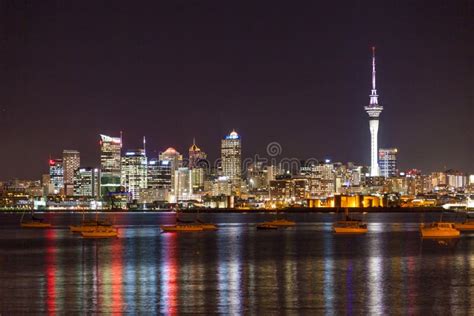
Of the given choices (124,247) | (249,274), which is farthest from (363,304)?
(124,247)

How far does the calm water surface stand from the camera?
35125 millimetres

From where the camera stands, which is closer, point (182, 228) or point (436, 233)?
point (436, 233)

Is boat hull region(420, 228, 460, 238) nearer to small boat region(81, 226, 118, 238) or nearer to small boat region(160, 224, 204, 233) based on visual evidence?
small boat region(160, 224, 204, 233)

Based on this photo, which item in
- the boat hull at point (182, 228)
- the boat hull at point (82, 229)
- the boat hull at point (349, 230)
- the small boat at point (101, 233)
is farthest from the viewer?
the boat hull at point (182, 228)

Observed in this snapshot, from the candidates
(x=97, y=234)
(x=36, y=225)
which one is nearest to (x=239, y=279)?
(x=97, y=234)

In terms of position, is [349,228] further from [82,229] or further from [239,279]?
[239,279]

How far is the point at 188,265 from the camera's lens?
55.3 meters

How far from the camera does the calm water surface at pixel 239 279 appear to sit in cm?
3512

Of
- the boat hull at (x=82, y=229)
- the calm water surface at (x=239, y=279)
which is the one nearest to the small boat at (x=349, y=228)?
the calm water surface at (x=239, y=279)

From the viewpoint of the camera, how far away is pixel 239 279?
150 ft

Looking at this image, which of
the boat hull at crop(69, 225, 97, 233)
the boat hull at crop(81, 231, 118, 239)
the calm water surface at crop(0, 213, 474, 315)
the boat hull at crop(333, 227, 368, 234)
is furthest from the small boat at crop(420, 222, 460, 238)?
the boat hull at crop(69, 225, 97, 233)

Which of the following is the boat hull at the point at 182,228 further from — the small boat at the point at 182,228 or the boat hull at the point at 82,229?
the boat hull at the point at 82,229

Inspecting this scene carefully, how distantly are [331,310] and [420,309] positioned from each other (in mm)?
3423

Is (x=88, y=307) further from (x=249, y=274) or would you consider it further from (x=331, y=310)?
(x=249, y=274)
